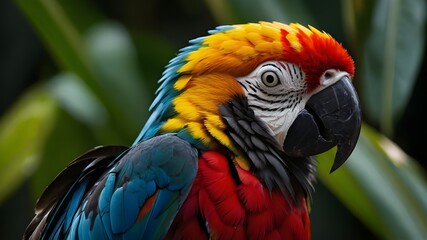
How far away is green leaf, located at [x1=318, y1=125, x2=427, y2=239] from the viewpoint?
1.37 metres

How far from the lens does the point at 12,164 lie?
1766mm

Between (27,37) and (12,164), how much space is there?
0.92m

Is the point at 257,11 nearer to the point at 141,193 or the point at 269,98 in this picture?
the point at 269,98

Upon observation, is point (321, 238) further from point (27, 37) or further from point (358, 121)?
point (358, 121)

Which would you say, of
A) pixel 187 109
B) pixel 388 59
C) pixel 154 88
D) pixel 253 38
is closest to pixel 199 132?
pixel 187 109

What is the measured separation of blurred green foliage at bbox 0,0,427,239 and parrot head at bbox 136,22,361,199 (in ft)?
0.66

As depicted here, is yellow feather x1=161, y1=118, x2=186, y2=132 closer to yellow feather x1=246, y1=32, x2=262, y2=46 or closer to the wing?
the wing

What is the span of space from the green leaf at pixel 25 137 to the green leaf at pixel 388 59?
823 mm

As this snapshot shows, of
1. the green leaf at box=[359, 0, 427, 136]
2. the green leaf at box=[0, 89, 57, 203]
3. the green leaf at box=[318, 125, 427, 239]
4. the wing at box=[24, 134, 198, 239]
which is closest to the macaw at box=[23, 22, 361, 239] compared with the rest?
the wing at box=[24, 134, 198, 239]

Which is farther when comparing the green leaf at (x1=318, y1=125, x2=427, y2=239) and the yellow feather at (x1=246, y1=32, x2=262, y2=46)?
the green leaf at (x1=318, y1=125, x2=427, y2=239)

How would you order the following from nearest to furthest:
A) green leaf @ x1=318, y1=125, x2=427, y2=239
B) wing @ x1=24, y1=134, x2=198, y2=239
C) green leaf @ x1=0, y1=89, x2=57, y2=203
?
wing @ x1=24, y1=134, x2=198, y2=239 < green leaf @ x1=318, y1=125, x2=427, y2=239 < green leaf @ x1=0, y1=89, x2=57, y2=203

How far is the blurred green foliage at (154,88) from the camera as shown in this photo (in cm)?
132

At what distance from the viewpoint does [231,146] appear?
107 centimetres

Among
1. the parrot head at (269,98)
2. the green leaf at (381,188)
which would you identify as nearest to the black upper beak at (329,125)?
the parrot head at (269,98)
